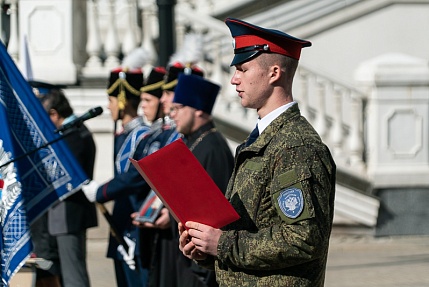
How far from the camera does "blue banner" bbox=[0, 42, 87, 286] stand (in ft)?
20.1

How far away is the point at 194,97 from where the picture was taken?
23.7ft

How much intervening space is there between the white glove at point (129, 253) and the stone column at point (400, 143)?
587 centimetres

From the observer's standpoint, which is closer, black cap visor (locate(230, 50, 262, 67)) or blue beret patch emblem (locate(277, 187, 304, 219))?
blue beret patch emblem (locate(277, 187, 304, 219))

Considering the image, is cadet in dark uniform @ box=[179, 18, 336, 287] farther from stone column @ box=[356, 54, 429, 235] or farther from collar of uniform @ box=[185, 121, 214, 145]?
stone column @ box=[356, 54, 429, 235]

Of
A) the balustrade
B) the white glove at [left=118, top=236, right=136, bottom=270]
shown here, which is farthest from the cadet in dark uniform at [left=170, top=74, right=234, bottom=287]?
the balustrade

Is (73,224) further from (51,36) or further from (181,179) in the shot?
(51,36)

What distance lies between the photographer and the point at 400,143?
531 inches

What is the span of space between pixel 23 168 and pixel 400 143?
759 centimetres

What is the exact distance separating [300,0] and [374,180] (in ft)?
13.0

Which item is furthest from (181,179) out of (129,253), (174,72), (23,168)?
(174,72)

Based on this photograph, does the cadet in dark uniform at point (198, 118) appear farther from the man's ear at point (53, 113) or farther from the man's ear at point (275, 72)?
the man's ear at point (275, 72)

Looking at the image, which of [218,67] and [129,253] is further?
[218,67]

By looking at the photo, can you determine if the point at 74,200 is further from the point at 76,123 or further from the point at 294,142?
the point at 294,142

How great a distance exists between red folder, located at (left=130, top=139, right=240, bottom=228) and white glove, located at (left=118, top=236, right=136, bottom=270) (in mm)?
3584
